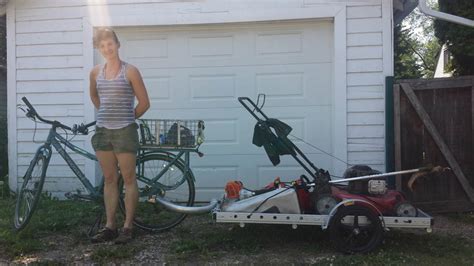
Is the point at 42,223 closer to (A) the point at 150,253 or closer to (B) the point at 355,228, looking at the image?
(A) the point at 150,253

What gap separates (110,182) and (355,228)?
217 centimetres

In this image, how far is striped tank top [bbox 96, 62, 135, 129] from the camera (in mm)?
4566

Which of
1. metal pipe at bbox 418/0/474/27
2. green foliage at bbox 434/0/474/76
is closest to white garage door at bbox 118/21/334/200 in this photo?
metal pipe at bbox 418/0/474/27

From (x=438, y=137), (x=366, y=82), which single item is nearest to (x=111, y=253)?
(x=366, y=82)

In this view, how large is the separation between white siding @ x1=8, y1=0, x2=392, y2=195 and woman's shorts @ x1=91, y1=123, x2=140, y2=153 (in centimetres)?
227

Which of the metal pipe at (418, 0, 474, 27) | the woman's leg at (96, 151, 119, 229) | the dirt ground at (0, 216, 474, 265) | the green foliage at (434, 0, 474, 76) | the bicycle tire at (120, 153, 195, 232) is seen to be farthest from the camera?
the green foliage at (434, 0, 474, 76)

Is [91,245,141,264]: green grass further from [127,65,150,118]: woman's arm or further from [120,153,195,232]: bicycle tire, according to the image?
[127,65,150,118]: woman's arm

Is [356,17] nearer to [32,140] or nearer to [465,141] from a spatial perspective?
[465,141]

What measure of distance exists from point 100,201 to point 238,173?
217 centimetres

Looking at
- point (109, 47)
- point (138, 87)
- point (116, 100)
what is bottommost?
point (116, 100)

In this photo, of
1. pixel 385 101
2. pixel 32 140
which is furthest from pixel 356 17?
pixel 32 140

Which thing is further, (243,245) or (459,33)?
(459,33)

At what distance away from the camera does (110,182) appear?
15.6 feet

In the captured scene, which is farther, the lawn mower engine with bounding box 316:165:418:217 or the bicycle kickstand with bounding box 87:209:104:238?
the bicycle kickstand with bounding box 87:209:104:238
